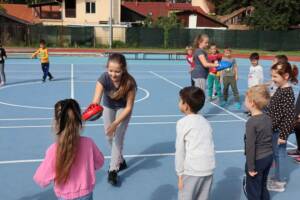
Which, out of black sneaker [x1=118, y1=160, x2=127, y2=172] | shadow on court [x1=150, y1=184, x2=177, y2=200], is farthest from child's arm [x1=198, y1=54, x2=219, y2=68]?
shadow on court [x1=150, y1=184, x2=177, y2=200]

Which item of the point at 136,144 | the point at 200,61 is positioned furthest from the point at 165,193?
the point at 200,61

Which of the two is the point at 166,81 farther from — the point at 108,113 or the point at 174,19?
the point at 174,19

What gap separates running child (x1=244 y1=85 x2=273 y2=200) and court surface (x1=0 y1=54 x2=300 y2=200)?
3.83 feet

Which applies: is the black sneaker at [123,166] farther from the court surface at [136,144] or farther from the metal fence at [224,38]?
the metal fence at [224,38]

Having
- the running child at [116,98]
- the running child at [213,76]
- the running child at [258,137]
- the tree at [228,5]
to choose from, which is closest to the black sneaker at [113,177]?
the running child at [116,98]

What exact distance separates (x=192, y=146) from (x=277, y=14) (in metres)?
44.3

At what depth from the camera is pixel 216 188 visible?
5707mm

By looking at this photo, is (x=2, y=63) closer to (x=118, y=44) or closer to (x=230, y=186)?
(x=230, y=186)

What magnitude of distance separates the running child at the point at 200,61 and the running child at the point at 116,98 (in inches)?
137

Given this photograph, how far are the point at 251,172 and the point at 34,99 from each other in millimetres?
9198

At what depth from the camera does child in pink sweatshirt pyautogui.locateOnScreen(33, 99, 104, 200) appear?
3.23m

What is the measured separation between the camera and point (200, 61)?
8695 millimetres

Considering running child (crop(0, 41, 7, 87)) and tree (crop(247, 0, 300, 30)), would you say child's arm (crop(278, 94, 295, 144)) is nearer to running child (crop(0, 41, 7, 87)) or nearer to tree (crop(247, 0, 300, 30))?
running child (crop(0, 41, 7, 87))

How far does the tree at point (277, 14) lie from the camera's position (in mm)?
44062
